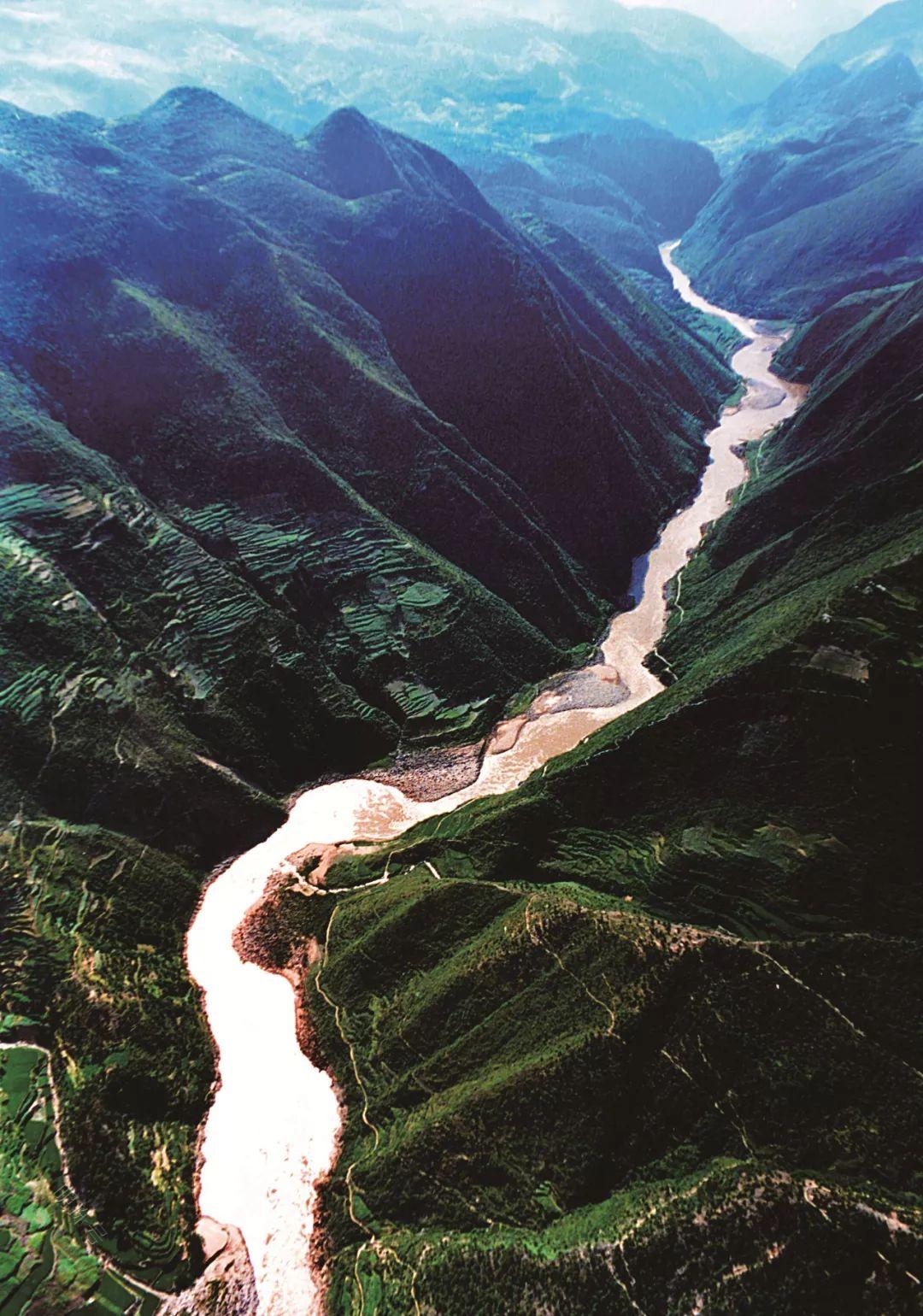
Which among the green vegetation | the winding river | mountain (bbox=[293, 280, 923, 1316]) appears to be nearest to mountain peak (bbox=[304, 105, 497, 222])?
the winding river

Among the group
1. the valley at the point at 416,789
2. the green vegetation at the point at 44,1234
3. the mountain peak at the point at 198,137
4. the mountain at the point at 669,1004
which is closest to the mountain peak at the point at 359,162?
the mountain peak at the point at 198,137

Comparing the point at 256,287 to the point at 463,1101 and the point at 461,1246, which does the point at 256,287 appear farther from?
the point at 461,1246

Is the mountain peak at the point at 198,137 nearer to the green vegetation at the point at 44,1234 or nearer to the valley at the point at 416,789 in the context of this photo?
the valley at the point at 416,789

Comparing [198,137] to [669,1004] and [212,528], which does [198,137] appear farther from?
[669,1004]

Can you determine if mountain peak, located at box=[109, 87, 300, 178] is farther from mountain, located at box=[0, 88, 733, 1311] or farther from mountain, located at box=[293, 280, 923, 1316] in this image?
mountain, located at box=[293, 280, 923, 1316]

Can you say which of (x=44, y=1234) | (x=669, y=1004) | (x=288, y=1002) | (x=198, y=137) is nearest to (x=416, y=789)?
(x=288, y=1002)

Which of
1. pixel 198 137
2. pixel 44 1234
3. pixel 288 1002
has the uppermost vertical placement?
pixel 198 137
